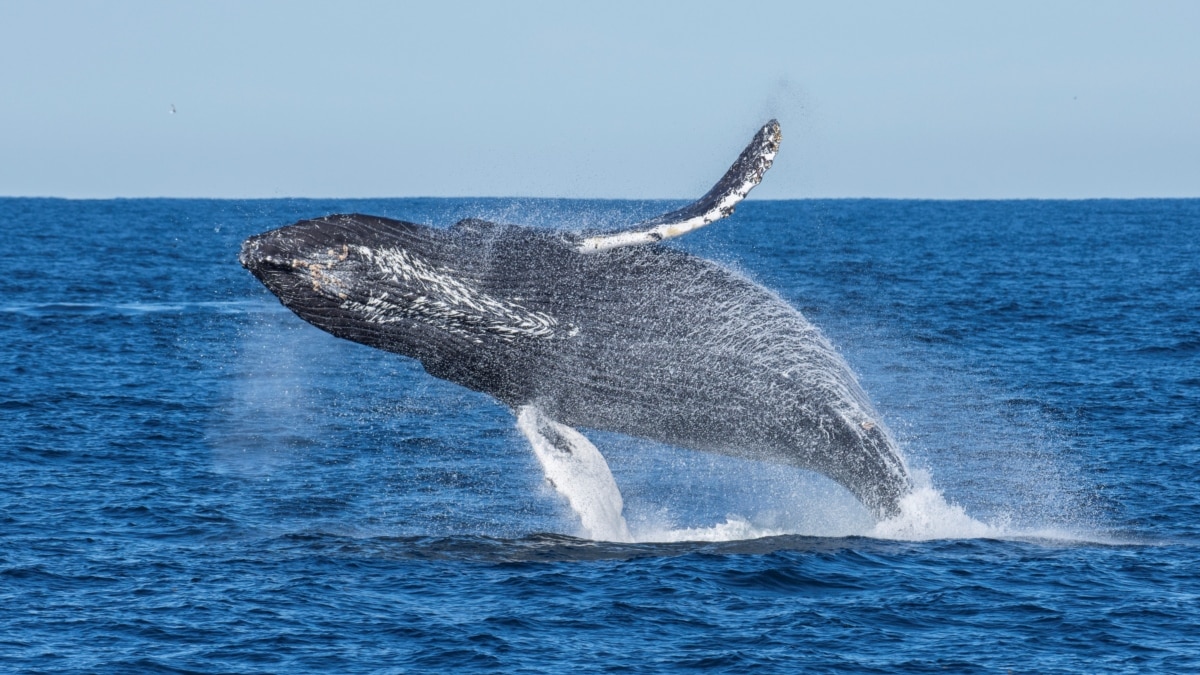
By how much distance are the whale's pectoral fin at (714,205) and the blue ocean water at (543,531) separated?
1.77 metres

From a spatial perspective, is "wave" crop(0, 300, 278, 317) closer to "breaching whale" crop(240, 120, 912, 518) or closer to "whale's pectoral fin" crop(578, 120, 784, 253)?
"breaching whale" crop(240, 120, 912, 518)

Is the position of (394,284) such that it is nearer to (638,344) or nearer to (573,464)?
(638,344)

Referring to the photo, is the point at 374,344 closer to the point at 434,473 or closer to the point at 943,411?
the point at 434,473

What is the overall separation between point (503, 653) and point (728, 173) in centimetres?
466

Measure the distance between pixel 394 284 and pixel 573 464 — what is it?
293cm

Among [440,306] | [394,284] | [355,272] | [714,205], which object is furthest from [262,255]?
[714,205]

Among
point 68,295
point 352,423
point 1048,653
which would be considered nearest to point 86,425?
point 352,423

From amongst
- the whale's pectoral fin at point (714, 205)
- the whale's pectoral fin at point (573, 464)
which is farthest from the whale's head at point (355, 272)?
the whale's pectoral fin at point (573, 464)

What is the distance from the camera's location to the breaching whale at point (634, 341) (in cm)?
1322

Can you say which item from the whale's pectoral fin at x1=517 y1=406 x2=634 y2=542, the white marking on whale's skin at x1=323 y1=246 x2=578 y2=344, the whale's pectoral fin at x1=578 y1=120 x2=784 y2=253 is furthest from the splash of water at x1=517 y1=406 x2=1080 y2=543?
the whale's pectoral fin at x1=578 y1=120 x2=784 y2=253

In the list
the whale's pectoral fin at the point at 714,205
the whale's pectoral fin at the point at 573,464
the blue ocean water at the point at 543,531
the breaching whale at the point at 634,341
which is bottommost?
the blue ocean water at the point at 543,531

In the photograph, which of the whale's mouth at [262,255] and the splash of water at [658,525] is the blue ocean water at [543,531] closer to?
the splash of water at [658,525]

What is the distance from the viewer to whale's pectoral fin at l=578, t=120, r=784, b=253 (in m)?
12.5

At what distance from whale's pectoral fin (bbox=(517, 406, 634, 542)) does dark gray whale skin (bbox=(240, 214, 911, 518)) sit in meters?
0.40
